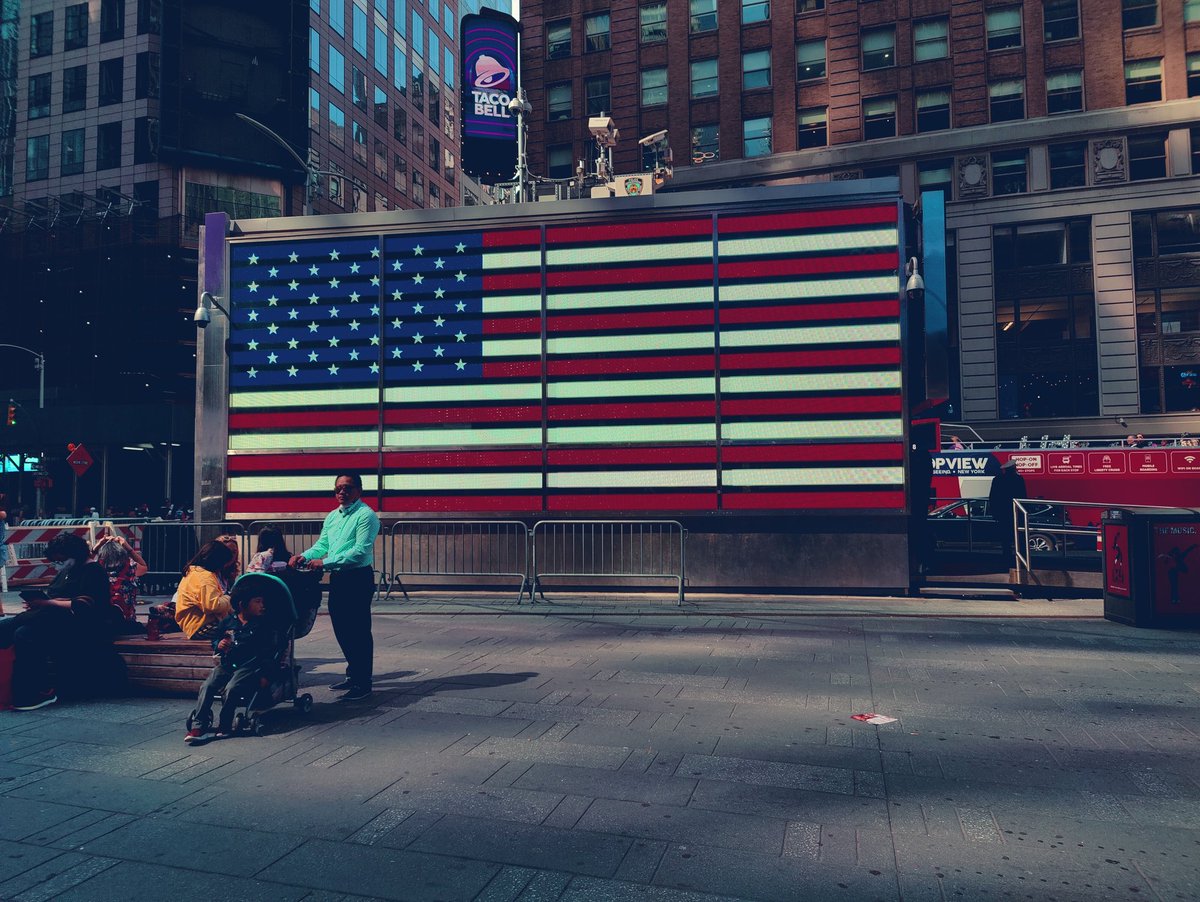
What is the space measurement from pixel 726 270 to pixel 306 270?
7224 millimetres

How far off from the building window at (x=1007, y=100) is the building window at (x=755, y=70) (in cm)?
1024

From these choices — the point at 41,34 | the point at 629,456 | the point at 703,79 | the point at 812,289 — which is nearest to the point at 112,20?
the point at 41,34

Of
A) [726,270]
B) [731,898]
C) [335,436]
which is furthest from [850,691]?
[335,436]

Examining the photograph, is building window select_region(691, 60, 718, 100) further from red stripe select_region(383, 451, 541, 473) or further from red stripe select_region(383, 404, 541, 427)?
red stripe select_region(383, 451, 541, 473)

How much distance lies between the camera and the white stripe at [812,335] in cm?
1279

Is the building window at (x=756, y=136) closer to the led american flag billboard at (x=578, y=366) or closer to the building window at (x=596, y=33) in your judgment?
the building window at (x=596, y=33)

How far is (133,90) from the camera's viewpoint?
46.4 meters

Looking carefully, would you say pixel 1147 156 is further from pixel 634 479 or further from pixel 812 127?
pixel 634 479

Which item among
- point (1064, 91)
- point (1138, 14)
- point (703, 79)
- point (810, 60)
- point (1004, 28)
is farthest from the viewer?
point (703, 79)

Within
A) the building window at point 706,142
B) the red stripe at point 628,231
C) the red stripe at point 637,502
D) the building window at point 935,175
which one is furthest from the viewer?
the building window at point 706,142

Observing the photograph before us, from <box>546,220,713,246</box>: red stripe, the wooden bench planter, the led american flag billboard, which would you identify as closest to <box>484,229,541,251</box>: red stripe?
the led american flag billboard

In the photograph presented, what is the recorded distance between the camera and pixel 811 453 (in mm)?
12891

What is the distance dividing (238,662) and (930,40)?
41585mm

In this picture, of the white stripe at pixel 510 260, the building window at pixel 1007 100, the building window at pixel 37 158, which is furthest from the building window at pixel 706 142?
the building window at pixel 37 158
